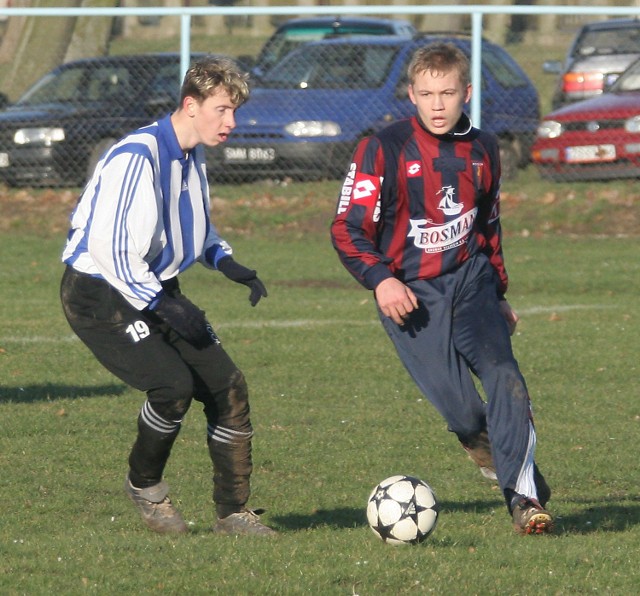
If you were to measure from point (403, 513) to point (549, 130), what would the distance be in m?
12.5

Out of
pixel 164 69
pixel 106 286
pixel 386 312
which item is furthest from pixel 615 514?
pixel 164 69

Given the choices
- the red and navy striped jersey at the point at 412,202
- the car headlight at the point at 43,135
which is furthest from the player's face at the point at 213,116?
the car headlight at the point at 43,135

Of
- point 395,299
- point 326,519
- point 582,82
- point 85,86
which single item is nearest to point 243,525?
point 326,519

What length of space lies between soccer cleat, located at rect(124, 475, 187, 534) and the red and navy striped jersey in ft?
3.86

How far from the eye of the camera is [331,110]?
1705 centimetres

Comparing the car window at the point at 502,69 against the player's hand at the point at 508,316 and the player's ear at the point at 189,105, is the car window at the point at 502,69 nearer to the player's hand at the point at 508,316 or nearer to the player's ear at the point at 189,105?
the player's hand at the point at 508,316

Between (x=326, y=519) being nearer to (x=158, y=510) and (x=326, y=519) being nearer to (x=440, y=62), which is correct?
(x=158, y=510)

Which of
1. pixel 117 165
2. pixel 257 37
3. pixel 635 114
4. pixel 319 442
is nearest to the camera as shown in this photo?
pixel 117 165

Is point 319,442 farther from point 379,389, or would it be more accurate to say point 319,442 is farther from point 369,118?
point 369,118

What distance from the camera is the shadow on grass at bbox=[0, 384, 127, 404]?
8898 millimetres

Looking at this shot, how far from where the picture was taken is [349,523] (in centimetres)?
623

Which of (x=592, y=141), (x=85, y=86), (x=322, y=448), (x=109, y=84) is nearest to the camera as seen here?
(x=322, y=448)

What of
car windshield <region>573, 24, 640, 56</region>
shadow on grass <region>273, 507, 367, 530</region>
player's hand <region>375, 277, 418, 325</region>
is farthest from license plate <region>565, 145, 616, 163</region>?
player's hand <region>375, 277, 418, 325</region>

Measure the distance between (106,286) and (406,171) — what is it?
1241 mm
